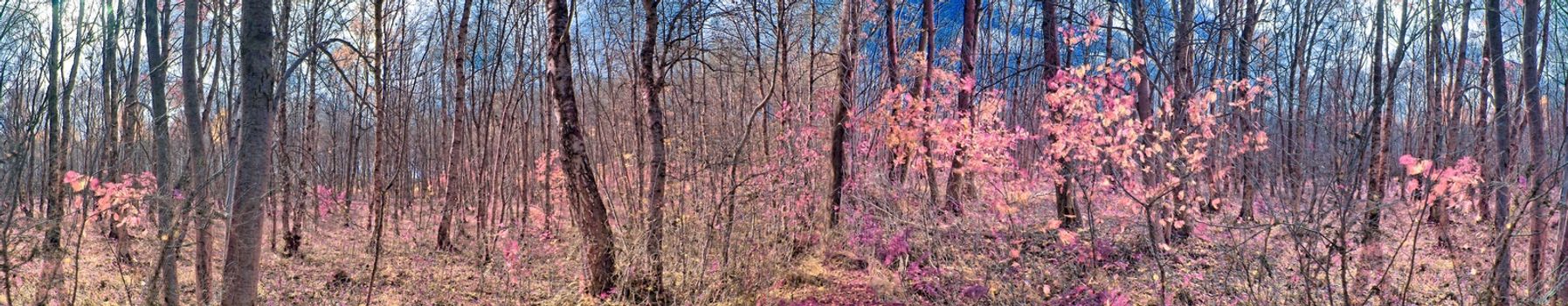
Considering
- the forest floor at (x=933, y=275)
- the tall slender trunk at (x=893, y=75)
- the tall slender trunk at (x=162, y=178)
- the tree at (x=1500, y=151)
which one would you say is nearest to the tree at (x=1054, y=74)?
the forest floor at (x=933, y=275)

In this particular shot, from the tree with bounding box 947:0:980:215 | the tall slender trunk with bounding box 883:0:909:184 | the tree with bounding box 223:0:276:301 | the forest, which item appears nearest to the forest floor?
the forest

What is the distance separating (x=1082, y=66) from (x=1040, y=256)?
194 cm

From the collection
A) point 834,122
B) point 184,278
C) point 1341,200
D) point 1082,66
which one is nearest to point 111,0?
point 184,278

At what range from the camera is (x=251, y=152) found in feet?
11.0

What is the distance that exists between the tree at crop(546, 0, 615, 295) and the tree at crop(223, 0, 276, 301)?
1.90 metres

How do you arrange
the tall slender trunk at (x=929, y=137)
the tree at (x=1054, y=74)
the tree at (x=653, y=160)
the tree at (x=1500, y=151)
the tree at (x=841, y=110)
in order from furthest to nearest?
the tree at (x=1054, y=74)
the tall slender trunk at (x=929, y=137)
the tree at (x=841, y=110)
the tree at (x=653, y=160)
the tree at (x=1500, y=151)

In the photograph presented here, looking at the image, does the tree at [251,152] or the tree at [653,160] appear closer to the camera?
the tree at [251,152]

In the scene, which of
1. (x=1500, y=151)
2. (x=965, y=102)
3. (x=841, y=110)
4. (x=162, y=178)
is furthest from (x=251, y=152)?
(x=965, y=102)

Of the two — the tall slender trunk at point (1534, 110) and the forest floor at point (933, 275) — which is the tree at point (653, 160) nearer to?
the forest floor at point (933, 275)

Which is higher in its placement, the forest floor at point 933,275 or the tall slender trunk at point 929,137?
the tall slender trunk at point 929,137

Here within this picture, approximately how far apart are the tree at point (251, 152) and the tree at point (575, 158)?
6.24ft

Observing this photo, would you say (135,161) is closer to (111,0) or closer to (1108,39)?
(111,0)

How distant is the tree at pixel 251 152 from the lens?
3.27m

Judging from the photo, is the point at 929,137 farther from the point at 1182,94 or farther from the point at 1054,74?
the point at 1182,94
